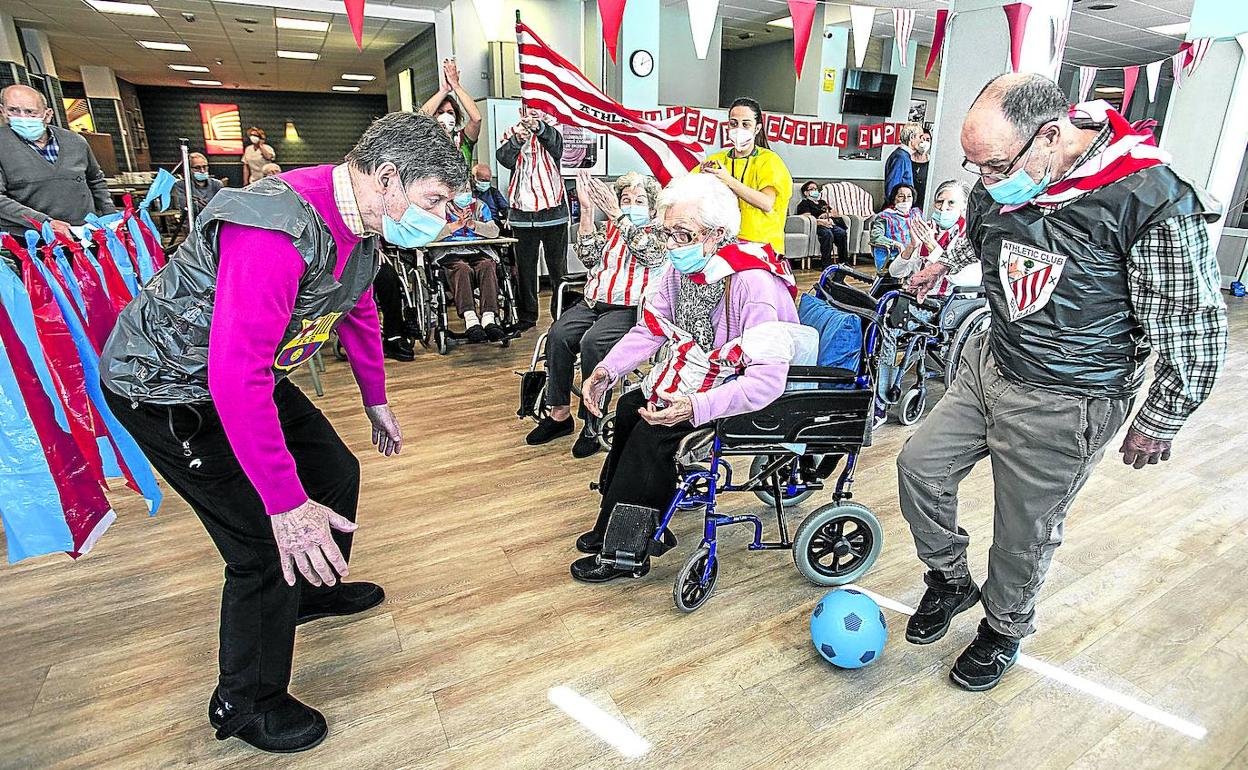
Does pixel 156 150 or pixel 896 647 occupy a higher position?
pixel 156 150

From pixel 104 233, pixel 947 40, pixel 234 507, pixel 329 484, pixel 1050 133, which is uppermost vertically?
pixel 947 40

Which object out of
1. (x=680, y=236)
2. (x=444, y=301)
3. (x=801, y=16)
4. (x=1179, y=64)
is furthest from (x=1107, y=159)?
(x=1179, y=64)

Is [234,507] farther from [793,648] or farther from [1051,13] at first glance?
[1051,13]

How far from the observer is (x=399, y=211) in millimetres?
1361

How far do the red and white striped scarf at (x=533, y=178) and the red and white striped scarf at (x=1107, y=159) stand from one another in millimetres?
3686

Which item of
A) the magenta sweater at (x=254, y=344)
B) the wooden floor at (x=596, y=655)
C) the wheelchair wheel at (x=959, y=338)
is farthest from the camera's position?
the wheelchair wheel at (x=959, y=338)

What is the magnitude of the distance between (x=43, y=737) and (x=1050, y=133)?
8.55ft

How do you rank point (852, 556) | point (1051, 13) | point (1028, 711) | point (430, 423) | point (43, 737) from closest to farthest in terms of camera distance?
point (43, 737) → point (1028, 711) → point (852, 556) → point (430, 423) → point (1051, 13)

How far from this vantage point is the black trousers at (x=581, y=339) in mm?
3070

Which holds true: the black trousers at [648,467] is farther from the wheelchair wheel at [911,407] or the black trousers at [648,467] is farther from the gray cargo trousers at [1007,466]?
the wheelchair wheel at [911,407]

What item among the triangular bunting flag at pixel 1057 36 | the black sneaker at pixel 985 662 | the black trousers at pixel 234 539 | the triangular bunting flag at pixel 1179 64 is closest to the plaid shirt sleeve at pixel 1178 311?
the black sneaker at pixel 985 662

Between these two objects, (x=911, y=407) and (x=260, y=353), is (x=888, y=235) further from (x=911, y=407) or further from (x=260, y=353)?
A: (x=260, y=353)

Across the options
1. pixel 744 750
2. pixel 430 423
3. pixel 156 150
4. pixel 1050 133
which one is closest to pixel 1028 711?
pixel 744 750

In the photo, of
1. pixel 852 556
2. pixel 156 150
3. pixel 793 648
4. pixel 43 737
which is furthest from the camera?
pixel 156 150
